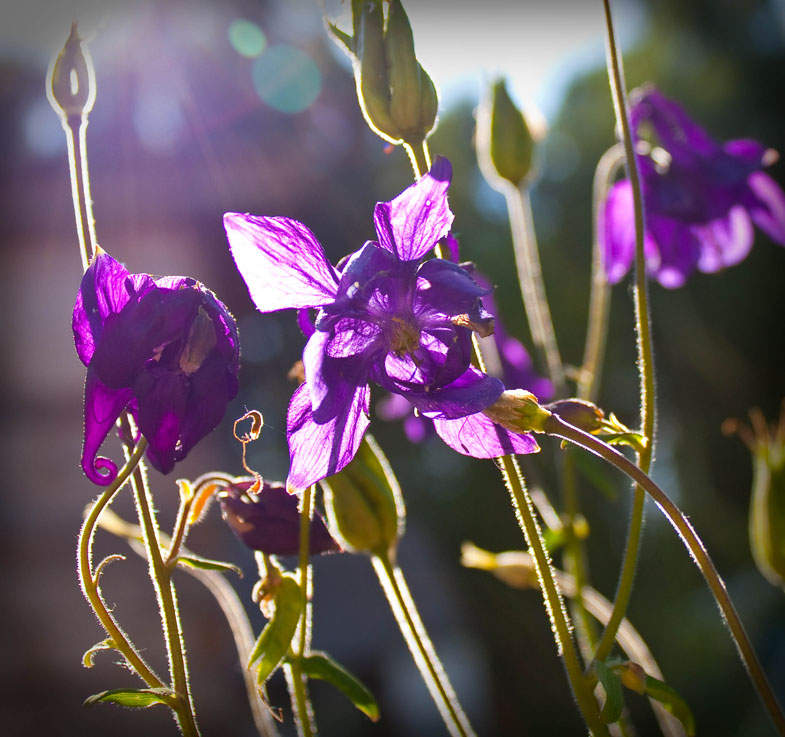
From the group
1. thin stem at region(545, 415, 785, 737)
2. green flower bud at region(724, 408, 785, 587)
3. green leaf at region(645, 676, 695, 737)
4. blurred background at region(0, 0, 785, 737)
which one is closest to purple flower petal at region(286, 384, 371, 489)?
thin stem at region(545, 415, 785, 737)

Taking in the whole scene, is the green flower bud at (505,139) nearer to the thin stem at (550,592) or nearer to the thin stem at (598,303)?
the thin stem at (598,303)

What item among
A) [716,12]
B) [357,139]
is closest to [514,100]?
[357,139]

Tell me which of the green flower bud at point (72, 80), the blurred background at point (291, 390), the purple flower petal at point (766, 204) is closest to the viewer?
the green flower bud at point (72, 80)

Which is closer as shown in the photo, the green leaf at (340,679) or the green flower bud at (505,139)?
the green leaf at (340,679)

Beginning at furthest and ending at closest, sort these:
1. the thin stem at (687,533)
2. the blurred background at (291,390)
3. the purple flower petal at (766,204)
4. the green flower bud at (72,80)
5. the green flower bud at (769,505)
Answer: the blurred background at (291,390) → the purple flower petal at (766,204) → the green flower bud at (769,505) → the green flower bud at (72,80) → the thin stem at (687,533)

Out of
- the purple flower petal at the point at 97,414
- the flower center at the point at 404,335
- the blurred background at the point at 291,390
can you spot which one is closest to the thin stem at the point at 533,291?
the flower center at the point at 404,335

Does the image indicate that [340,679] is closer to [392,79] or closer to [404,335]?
[404,335]

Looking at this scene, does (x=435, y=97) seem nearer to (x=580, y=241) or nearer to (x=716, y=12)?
(x=580, y=241)

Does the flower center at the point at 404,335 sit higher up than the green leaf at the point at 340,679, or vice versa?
the flower center at the point at 404,335
